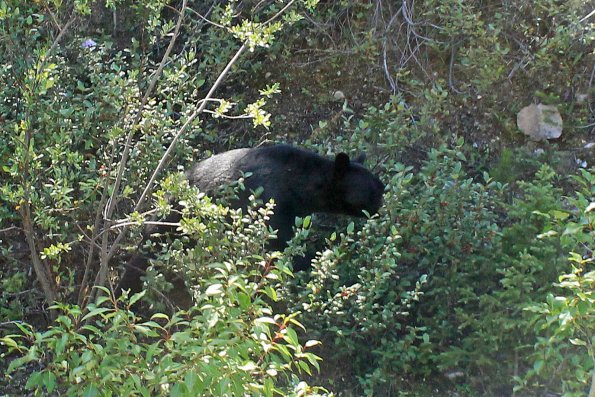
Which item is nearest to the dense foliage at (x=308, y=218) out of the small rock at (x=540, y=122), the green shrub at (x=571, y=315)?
the green shrub at (x=571, y=315)

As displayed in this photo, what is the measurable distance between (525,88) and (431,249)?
325 centimetres

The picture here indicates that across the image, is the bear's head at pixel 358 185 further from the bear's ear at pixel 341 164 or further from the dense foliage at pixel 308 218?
the dense foliage at pixel 308 218

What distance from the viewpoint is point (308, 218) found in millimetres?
5250

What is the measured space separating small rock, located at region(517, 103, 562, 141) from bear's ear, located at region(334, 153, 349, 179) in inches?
84.4

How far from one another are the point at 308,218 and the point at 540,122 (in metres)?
4.43

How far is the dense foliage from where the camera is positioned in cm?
405

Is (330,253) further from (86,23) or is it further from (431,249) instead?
(86,23)

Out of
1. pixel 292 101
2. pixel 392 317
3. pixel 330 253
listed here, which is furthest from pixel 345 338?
pixel 292 101

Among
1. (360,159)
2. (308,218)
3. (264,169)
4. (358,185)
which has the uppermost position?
(308,218)

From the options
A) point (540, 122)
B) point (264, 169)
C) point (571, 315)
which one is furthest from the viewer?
point (540, 122)

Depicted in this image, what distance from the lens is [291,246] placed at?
19.0 feet

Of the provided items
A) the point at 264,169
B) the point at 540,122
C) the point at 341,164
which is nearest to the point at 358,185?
the point at 341,164

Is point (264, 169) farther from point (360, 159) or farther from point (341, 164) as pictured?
point (360, 159)

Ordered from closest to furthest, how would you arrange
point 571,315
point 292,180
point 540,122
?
point 571,315
point 292,180
point 540,122
